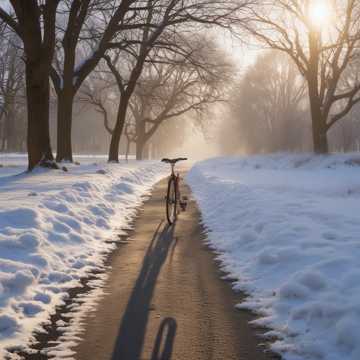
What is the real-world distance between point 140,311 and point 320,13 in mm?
24963

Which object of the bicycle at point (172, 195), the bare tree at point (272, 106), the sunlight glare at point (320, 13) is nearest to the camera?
the bicycle at point (172, 195)

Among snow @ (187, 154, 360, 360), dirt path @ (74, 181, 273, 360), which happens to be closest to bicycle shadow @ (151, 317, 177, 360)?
dirt path @ (74, 181, 273, 360)

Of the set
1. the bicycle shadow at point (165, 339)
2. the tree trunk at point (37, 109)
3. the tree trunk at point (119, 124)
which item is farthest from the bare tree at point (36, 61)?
the bicycle shadow at point (165, 339)

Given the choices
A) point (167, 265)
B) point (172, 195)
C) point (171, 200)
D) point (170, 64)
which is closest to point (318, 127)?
point (170, 64)

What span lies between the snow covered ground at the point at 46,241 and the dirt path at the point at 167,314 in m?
0.52

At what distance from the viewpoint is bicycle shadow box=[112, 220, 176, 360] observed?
3871 mm

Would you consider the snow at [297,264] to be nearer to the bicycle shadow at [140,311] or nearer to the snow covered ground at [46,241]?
the bicycle shadow at [140,311]

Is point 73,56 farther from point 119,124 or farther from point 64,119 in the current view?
point 119,124

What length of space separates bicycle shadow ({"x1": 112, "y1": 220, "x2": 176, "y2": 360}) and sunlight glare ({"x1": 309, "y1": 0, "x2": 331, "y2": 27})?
2168 cm

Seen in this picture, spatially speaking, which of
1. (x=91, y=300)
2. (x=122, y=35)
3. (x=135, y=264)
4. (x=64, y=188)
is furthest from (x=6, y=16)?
(x=91, y=300)

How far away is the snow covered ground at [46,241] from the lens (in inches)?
185

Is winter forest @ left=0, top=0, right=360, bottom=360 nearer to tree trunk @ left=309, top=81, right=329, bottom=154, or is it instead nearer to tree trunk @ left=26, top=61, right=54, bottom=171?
tree trunk @ left=26, top=61, right=54, bottom=171

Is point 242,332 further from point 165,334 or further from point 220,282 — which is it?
point 220,282

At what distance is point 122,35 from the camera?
2373 cm
